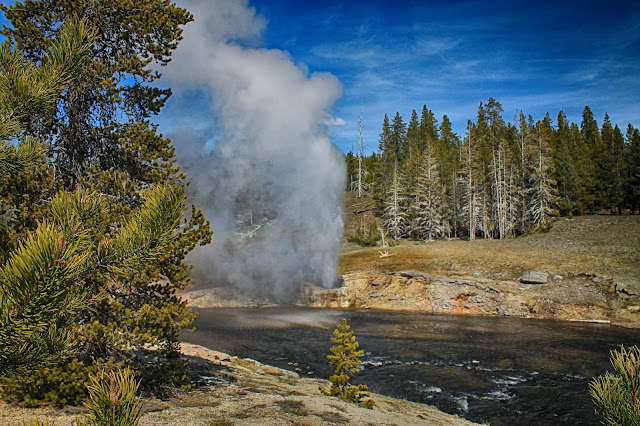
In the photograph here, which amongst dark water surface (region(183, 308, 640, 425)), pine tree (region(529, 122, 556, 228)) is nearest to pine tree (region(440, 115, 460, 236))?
pine tree (region(529, 122, 556, 228))

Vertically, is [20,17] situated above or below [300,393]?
above

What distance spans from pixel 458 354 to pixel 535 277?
18.3m

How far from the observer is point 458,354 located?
19984 millimetres

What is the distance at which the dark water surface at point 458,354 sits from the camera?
13.5 m

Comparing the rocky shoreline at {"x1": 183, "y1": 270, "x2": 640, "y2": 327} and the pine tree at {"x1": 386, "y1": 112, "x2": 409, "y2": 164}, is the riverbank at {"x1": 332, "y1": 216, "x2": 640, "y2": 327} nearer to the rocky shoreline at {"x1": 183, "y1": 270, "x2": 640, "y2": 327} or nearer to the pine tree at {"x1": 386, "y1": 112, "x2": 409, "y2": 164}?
the rocky shoreline at {"x1": 183, "y1": 270, "x2": 640, "y2": 327}

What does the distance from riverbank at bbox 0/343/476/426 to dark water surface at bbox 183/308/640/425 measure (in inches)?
97.5

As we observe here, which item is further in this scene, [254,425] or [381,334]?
[381,334]

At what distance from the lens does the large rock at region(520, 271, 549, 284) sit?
33844mm

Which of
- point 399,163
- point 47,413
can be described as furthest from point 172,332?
point 399,163

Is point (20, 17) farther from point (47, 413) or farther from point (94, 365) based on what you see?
point (47, 413)

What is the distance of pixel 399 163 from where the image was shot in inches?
3792

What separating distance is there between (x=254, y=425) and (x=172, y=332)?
3.17 m

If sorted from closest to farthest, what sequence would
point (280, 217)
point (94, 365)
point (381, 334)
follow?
point (94, 365), point (381, 334), point (280, 217)

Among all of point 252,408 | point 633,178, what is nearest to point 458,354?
point 252,408
